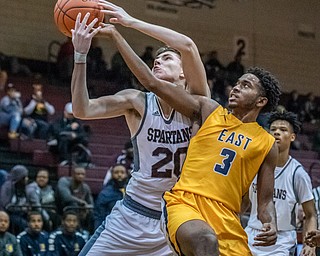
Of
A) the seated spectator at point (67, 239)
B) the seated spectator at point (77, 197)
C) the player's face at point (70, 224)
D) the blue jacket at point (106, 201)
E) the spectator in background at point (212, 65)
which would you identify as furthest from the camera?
the spectator in background at point (212, 65)

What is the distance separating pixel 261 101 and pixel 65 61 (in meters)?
10.7

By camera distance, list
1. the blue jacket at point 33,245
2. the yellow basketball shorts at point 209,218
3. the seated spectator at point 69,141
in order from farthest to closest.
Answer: the seated spectator at point 69,141 < the blue jacket at point 33,245 < the yellow basketball shorts at point 209,218

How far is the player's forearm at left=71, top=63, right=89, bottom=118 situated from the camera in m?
5.06

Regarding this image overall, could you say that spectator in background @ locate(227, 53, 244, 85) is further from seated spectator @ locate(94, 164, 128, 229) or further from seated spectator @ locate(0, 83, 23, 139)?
seated spectator @ locate(94, 164, 128, 229)

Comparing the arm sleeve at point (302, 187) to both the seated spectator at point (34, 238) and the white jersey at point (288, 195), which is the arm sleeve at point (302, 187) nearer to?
the white jersey at point (288, 195)

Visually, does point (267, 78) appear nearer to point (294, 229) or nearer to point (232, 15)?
point (294, 229)

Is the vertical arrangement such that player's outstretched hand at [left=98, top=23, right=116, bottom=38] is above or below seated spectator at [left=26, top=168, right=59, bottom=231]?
above

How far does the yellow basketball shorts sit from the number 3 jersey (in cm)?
5

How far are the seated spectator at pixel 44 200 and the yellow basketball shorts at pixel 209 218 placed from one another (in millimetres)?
5739

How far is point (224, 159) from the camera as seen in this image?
4.86 meters

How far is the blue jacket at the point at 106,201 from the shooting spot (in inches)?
403

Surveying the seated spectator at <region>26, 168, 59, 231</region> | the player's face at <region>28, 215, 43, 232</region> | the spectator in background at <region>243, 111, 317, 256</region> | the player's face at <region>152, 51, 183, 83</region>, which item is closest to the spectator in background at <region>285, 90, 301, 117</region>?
the seated spectator at <region>26, 168, 59, 231</region>

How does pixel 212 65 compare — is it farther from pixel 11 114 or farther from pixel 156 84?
pixel 156 84

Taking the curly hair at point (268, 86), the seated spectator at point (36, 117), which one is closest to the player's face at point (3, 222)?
the seated spectator at point (36, 117)
